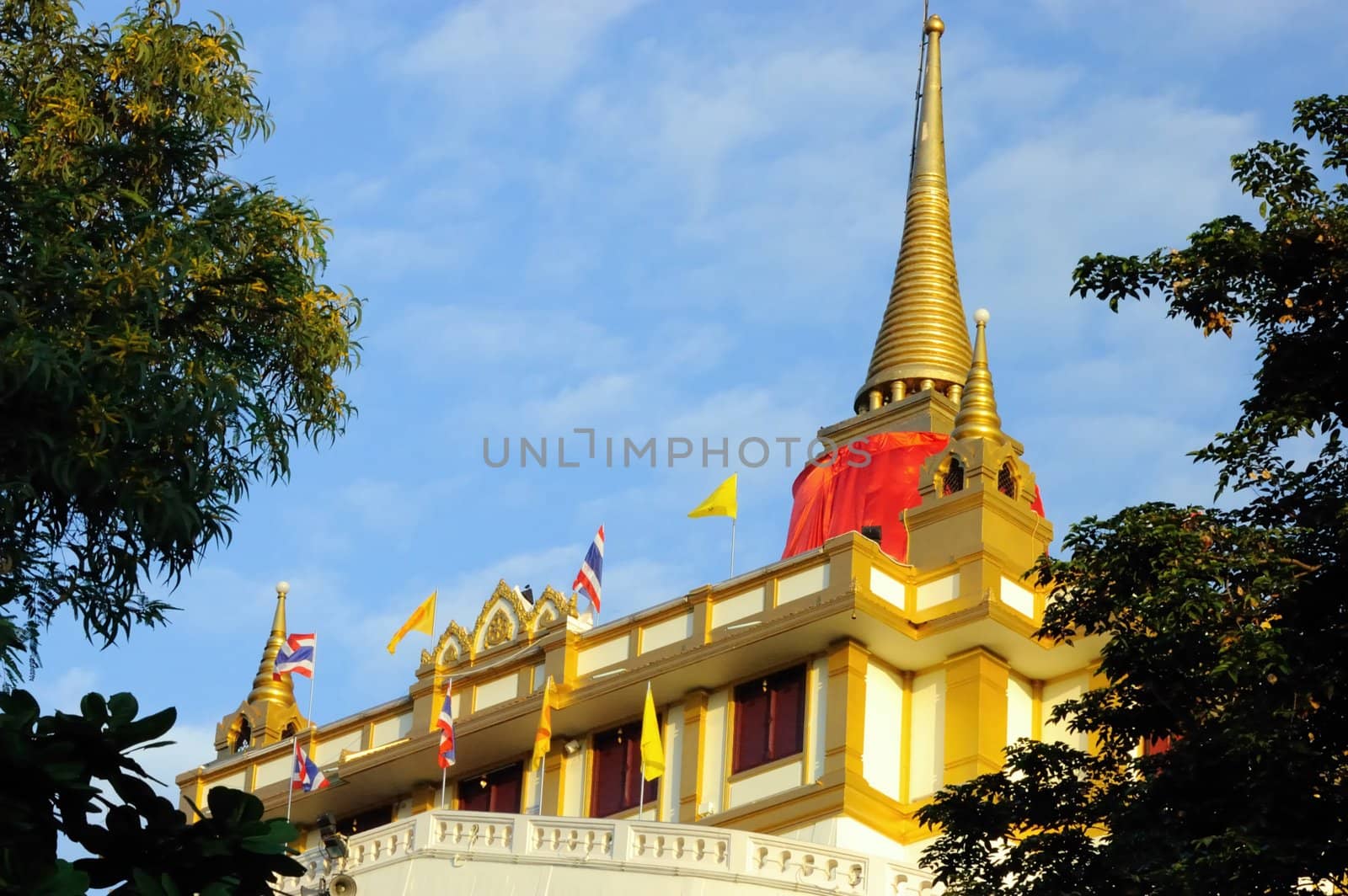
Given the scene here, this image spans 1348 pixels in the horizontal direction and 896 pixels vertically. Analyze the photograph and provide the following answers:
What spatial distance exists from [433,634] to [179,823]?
115 ft

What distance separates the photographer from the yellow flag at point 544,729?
43469mm

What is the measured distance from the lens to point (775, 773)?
138 ft

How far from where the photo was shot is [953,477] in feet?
149

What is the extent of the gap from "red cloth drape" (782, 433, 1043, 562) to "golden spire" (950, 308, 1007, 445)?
1.89 m

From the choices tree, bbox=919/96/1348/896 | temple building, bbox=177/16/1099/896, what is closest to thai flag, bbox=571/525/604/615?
temple building, bbox=177/16/1099/896

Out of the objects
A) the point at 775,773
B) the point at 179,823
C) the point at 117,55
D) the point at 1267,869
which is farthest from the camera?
the point at 775,773

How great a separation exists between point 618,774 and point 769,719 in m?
3.21

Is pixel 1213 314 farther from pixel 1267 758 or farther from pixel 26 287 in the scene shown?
pixel 26 287

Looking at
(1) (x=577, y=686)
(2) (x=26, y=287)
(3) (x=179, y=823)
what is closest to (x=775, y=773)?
(1) (x=577, y=686)

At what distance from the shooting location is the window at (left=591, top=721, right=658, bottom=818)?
43812 mm

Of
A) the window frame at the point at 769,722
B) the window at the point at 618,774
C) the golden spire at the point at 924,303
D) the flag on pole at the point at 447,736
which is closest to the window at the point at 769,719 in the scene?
the window frame at the point at 769,722

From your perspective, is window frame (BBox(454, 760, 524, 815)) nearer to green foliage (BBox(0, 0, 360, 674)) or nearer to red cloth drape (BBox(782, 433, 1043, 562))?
red cloth drape (BBox(782, 433, 1043, 562))

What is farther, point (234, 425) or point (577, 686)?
point (577, 686)

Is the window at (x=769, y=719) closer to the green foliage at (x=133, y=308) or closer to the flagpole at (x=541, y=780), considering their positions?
the flagpole at (x=541, y=780)
